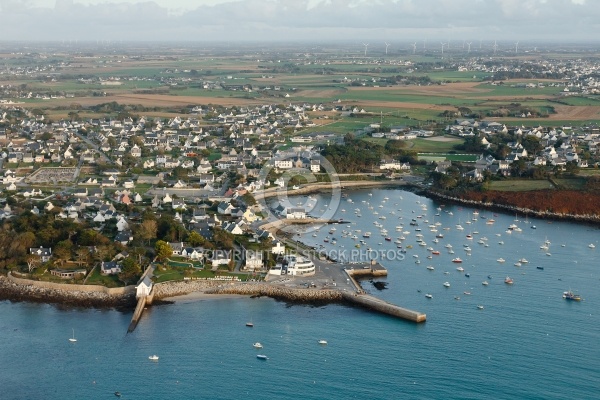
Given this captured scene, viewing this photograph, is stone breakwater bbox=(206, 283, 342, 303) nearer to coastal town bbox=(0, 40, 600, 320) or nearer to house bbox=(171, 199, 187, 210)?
coastal town bbox=(0, 40, 600, 320)

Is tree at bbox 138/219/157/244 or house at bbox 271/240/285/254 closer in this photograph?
house at bbox 271/240/285/254

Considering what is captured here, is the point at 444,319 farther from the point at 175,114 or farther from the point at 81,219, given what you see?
the point at 175,114

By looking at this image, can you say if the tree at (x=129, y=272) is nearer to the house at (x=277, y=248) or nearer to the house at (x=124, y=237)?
the house at (x=124, y=237)

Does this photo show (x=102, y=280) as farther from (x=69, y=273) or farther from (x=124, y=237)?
(x=124, y=237)

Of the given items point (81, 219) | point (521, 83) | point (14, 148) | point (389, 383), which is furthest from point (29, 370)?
point (521, 83)

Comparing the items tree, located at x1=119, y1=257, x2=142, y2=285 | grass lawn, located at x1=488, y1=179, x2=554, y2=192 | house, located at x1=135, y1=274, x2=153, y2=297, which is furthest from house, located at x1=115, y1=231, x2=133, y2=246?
grass lawn, located at x1=488, y1=179, x2=554, y2=192

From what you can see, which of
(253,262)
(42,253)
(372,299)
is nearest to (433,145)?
(253,262)
